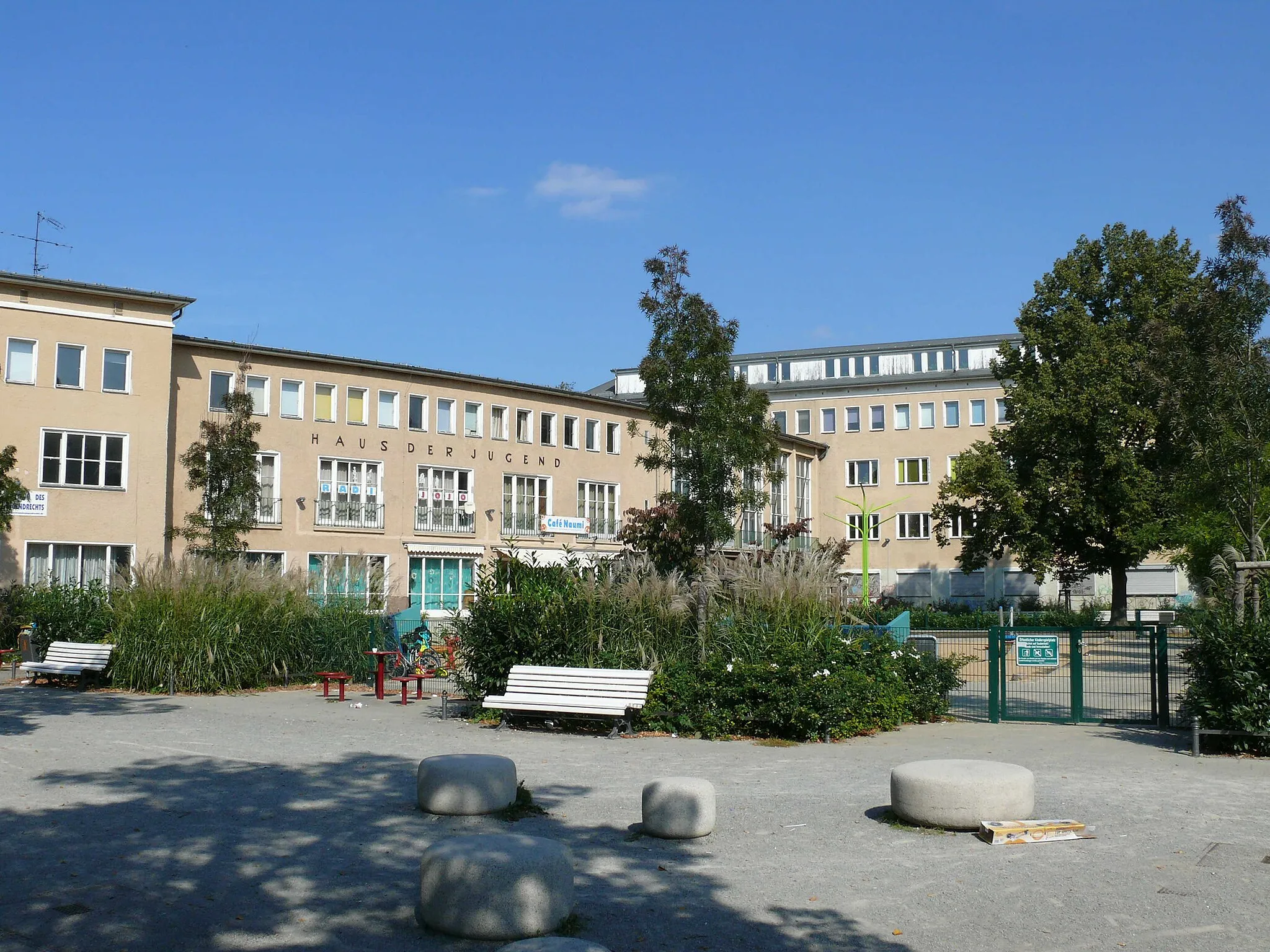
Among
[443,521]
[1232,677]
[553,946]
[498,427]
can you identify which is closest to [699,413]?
[1232,677]

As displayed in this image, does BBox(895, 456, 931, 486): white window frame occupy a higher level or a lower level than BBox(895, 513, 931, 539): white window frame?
higher

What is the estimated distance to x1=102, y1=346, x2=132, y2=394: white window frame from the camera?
38312 millimetres

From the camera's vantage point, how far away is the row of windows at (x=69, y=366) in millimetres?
37031

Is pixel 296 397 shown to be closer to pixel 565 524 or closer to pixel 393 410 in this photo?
pixel 393 410

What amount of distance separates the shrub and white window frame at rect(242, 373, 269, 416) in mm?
35096

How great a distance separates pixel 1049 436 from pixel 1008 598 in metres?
25.2

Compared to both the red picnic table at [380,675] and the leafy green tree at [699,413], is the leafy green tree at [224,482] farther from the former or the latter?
the leafy green tree at [699,413]

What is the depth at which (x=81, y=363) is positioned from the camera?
125 feet

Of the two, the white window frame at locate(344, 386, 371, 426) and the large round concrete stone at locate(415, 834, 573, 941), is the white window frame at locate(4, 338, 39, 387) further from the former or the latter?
the large round concrete stone at locate(415, 834, 573, 941)

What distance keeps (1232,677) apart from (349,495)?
36007 millimetres

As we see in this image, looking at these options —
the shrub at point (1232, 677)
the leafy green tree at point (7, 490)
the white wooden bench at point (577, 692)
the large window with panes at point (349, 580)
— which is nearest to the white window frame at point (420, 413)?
the leafy green tree at point (7, 490)

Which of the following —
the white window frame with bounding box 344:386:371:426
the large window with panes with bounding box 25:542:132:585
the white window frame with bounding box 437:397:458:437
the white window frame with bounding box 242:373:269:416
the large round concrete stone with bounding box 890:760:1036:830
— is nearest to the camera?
the large round concrete stone with bounding box 890:760:1036:830

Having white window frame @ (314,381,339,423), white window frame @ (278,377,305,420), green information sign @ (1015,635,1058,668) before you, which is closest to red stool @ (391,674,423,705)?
green information sign @ (1015,635,1058,668)

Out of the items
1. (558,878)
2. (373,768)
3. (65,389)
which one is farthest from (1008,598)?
→ (558,878)
